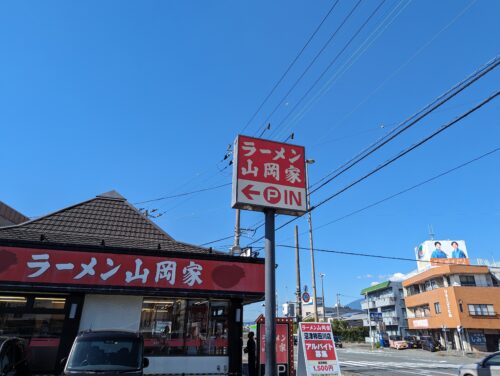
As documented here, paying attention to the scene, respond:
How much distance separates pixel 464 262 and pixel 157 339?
51.1 meters

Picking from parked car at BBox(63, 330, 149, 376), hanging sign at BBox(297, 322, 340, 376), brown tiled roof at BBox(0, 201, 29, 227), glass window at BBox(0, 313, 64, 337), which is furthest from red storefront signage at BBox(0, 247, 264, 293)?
brown tiled roof at BBox(0, 201, 29, 227)

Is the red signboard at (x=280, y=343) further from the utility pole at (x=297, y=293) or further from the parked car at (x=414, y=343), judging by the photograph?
the parked car at (x=414, y=343)

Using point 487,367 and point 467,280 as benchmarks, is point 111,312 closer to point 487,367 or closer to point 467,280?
point 487,367

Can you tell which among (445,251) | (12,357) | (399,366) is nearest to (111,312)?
(12,357)

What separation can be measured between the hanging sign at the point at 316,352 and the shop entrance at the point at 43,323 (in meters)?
6.76

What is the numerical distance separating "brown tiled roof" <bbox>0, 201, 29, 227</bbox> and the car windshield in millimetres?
14190

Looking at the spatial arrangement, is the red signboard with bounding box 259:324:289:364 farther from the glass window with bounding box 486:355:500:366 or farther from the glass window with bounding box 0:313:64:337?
the glass window with bounding box 0:313:64:337

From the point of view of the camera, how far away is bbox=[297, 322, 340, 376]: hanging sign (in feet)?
Answer: 31.3

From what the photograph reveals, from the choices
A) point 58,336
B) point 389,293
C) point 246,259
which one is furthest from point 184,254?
point 389,293

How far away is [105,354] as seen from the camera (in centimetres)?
759

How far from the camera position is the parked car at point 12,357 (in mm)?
7523

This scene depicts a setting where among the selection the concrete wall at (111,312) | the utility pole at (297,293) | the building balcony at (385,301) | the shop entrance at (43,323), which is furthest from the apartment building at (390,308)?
the shop entrance at (43,323)

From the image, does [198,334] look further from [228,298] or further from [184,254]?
[184,254]

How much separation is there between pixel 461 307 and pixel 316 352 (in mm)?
41652
